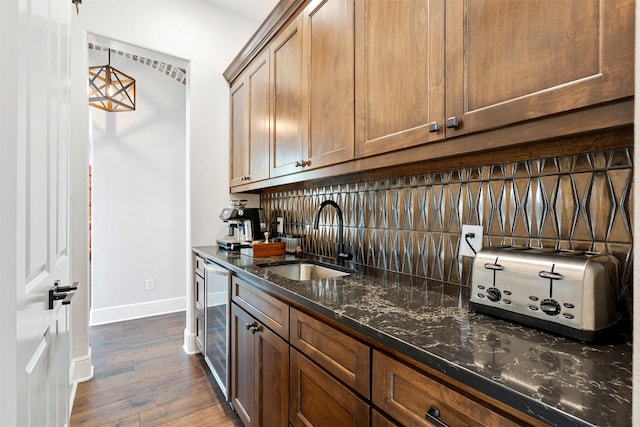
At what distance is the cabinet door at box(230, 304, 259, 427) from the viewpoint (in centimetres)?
147

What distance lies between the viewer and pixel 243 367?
5.19 feet

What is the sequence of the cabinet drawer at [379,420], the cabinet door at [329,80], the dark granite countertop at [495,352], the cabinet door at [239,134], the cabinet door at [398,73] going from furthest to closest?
1. the cabinet door at [239,134]
2. the cabinet door at [329,80]
3. the cabinet door at [398,73]
4. the cabinet drawer at [379,420]
5. the dark granite countertop at [495,352]

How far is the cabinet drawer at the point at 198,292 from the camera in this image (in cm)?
232

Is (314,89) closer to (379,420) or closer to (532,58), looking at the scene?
(532,58)

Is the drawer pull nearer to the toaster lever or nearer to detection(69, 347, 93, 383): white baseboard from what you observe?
the toaster lever

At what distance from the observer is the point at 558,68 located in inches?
28.6

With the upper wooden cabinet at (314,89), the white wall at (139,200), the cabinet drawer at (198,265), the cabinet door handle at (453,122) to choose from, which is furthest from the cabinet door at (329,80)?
the white wall at (139,200)

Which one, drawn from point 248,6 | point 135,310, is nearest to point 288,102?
point 248,6

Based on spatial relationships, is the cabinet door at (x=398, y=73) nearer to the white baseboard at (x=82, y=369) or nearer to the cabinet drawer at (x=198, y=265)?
the cabinet drawer at (x=198, y=265)

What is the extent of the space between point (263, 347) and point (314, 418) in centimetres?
43

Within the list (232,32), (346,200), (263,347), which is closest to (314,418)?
(263,347)

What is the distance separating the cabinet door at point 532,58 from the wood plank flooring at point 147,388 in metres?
2.02

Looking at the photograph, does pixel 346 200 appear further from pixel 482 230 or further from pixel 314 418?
pixel 314 418

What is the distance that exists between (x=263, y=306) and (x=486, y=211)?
39.9 inches
